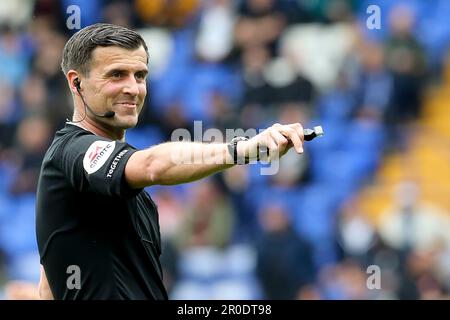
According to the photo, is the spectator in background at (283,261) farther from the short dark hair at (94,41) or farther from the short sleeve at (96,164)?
the short sleeve at (96,164)

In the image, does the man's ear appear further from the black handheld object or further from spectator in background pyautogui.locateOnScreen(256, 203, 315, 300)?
spectator in background pyautogui.locateOnScreen(256, 203, 315, 300)

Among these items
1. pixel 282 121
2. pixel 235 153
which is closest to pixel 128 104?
pixel 235 153

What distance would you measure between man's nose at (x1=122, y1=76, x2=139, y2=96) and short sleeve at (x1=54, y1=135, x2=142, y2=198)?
0.29 m

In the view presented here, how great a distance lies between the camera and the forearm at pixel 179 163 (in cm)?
369

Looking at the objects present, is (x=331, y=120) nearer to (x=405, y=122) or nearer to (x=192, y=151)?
(x=405, y=122)

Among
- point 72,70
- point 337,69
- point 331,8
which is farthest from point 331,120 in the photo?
point 72,70

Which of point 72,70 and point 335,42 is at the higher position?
point 335,42

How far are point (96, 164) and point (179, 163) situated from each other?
33 cm

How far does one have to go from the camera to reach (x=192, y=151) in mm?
3744

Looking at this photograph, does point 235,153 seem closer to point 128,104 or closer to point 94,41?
point 128,104

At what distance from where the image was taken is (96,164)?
3814 mm

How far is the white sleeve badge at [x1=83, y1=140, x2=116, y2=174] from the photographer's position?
381 centimetres

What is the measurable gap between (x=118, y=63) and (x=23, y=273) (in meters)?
6.57
